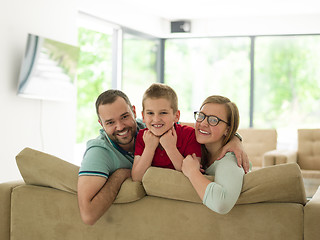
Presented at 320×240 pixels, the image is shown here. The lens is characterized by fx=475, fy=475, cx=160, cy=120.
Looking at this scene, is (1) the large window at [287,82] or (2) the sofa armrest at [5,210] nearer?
(2) the sofa armrest at [5,210]

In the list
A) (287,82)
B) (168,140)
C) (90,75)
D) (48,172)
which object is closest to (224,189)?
(168,140)

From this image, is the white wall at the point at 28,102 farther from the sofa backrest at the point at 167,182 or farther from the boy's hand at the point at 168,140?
the boy's hand at the point at 168,140

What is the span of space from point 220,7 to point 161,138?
5707 mm

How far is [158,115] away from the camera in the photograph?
1933 millimetres

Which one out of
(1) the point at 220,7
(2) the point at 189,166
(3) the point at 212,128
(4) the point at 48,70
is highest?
(1) the point at 220,7

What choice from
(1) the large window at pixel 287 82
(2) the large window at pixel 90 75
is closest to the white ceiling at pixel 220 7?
(1) the large window at pixel 287 82

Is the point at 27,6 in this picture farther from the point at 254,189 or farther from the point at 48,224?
the point at 254,189

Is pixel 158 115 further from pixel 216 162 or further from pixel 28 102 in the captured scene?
pixel 28 102

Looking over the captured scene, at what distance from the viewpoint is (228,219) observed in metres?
1.68

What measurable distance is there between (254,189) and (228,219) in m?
0.15

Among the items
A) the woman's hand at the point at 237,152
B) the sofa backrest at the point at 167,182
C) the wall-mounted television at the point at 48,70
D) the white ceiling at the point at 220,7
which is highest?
the white ceiling at the point at 220,7

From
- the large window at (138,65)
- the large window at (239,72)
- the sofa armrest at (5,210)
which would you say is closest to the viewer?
the sofa armrest at (5,210)

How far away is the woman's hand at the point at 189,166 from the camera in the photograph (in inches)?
68.4

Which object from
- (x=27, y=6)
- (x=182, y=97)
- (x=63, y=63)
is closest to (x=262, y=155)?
(x=63, y=63)
